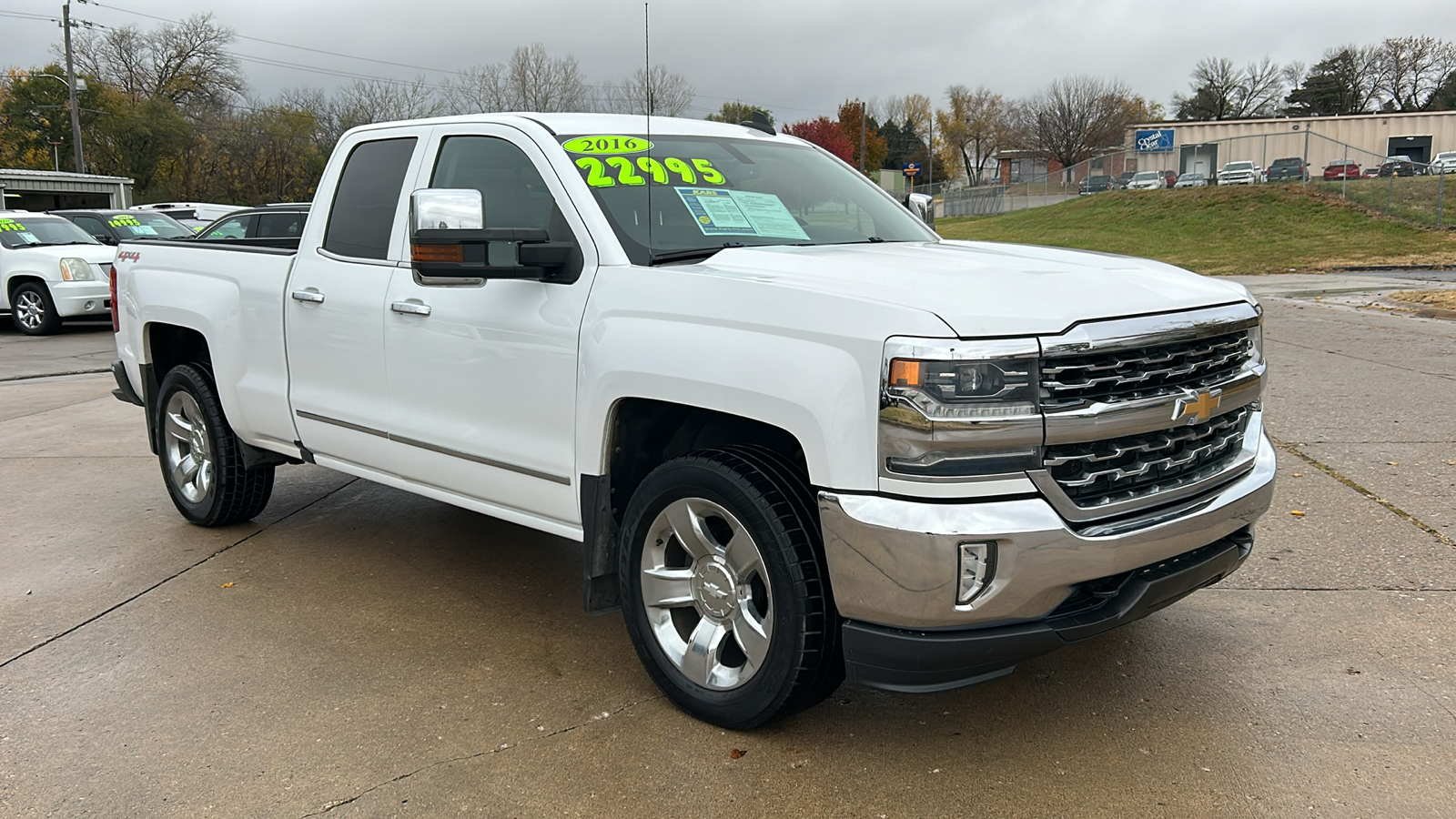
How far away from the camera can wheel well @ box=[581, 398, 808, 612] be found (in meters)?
3.58

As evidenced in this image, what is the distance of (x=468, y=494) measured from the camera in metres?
4.20

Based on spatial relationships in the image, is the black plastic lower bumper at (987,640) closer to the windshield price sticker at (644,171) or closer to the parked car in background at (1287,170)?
the windshield price sticker at (644,171)

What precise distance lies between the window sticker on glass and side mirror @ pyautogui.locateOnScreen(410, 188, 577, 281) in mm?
534

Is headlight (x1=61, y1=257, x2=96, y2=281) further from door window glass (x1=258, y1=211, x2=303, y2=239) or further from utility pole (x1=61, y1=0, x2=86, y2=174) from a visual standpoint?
utility pole (x1=61, y1=0, x2=86, y2=174)

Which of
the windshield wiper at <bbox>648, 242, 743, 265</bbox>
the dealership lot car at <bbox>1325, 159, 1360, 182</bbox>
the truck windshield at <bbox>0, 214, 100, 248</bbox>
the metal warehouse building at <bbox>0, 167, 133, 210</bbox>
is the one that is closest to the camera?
the windshield wiper at <bbox>648, 242, 743, 265</bbox>

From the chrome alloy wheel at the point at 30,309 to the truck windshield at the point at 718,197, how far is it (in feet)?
49.4

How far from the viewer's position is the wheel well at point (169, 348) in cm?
591

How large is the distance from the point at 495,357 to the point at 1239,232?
31.9 m

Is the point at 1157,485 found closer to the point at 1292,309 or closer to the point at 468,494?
the point at 468,494

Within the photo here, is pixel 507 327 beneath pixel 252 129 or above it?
beneath

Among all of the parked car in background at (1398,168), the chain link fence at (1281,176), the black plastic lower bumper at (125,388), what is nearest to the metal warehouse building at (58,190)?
the black plastic lower bumper at (125,388)

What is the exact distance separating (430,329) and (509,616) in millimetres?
1193

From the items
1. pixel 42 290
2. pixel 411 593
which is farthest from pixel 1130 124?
pixel 411 593

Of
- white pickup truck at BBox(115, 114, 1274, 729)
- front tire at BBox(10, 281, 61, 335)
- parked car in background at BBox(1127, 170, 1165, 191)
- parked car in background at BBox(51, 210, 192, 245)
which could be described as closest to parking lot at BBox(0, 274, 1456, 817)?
white pickup truck at BBox(115, 114, 1274, 729)
